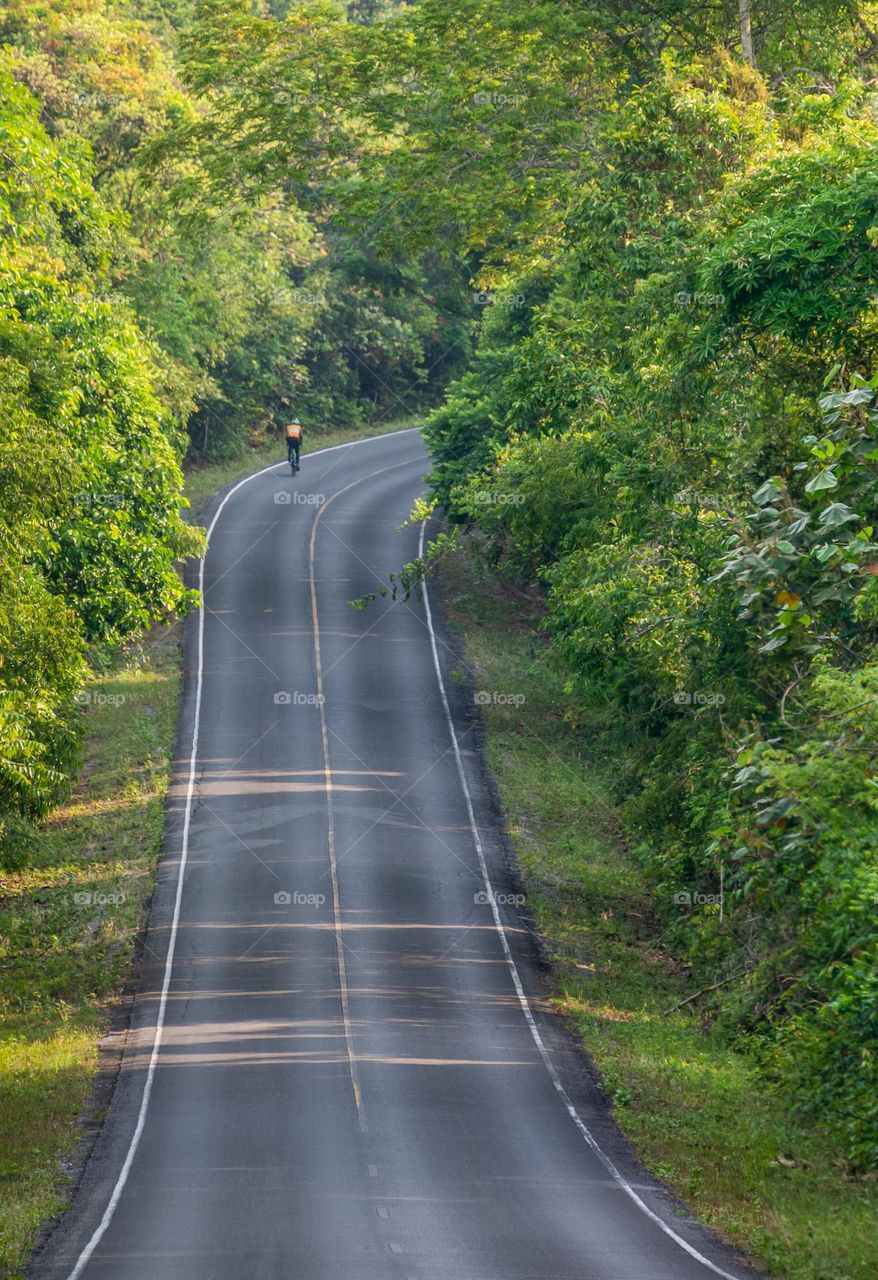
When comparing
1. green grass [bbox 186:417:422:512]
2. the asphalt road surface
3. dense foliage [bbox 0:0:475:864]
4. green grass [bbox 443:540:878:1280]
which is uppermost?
dense foliage [bbox 0:0:475:864]

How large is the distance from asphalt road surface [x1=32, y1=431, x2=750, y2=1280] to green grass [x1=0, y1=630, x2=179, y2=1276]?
1.90 ft

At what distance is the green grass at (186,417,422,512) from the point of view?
58.7m

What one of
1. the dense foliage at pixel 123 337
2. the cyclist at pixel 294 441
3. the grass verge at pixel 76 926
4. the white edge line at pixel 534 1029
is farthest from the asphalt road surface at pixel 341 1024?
the cyclist at pixel 294 441

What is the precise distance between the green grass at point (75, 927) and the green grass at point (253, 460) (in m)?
16.8

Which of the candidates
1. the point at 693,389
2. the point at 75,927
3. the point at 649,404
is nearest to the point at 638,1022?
the point at 649,404

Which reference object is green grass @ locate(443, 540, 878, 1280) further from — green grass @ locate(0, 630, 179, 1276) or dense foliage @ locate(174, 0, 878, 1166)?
green grass @ locate(0, 630, 179, 1276)

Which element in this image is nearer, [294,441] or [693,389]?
[693,389]

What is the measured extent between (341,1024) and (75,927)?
7210mm

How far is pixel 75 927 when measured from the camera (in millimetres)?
28406

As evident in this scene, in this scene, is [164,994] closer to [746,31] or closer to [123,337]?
[123,337]

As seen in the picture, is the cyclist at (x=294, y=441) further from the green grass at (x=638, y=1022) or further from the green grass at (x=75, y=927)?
the green grass at (x=75, y=927)

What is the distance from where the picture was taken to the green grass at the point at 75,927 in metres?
19.7

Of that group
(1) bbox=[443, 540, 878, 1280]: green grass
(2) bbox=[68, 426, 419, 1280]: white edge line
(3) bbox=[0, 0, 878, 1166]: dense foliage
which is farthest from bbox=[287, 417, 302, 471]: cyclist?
(3) bbox=[0, 0, 878, 1166]: dense foliage

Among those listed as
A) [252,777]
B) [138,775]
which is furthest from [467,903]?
[138,775]
